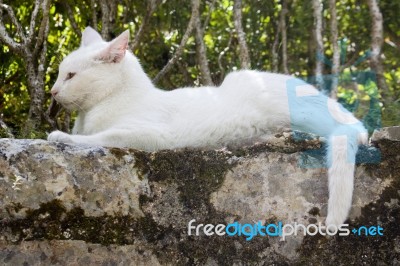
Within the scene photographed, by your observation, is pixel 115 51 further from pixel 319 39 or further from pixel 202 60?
pixel 319 39

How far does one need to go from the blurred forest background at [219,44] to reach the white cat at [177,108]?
1.03m

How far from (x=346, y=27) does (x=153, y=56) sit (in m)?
2.32

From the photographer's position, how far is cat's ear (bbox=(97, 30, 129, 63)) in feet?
11.7

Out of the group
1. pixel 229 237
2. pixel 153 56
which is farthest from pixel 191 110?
pixel 153 56

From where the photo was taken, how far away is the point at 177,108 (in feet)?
11.8

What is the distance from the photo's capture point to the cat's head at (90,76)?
11.7ft

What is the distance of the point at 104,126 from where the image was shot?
3.50m

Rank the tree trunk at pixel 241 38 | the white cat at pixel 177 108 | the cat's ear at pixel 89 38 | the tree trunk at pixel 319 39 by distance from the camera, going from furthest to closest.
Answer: the tree trunk at pixel 319 39
the tree trunk at pixel 241 38
the cat's ear at pixel 89 38
the white cat at pixel 177 108

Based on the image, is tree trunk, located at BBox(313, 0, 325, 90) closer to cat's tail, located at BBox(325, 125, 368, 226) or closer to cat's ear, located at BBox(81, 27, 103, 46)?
cat's ear, located at BBox(81, 27, 103, 46)

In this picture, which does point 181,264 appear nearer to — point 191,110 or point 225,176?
point 225,176

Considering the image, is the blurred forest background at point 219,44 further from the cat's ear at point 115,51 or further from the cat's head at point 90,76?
the cat's ear at point 115,51

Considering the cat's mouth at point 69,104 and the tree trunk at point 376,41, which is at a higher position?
the cat's mouth at point 69,104

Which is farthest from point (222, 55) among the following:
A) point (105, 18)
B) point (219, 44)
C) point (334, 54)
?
point (105, 18)

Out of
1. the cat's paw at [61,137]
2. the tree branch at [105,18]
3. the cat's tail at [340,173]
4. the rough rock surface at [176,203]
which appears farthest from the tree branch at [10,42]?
the cat's tail at [340,173]
